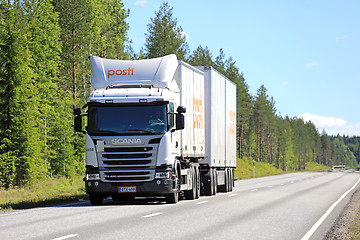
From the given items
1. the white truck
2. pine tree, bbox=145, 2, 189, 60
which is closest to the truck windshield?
the white truck

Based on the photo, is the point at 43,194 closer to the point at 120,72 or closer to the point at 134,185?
the point at 120,72

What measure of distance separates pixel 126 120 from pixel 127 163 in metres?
1.24

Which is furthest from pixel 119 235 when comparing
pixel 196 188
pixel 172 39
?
pixel 172 39

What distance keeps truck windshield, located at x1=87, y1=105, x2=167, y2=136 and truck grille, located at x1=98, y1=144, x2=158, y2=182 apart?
1.61 feet

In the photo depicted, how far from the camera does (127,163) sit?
18.5m

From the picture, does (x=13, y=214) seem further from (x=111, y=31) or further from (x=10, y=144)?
(x=111, y=31)

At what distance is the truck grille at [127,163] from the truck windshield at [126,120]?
49 cm

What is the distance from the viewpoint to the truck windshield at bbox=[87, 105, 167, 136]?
60.5 ft

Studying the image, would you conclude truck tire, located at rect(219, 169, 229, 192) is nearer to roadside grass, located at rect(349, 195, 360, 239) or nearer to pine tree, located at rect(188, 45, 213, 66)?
roadside grass, located at rect(349, 195, 360, 239)

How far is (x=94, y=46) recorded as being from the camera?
51281 mm

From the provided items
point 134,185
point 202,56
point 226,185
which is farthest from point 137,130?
point 202,56

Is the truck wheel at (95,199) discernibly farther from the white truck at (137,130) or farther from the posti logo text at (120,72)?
the posti logo text at (120,72)

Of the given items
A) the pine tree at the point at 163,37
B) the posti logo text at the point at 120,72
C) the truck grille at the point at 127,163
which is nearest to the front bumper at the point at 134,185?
the truck grille at the point at 127,163

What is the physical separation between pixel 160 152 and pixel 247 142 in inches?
5043
